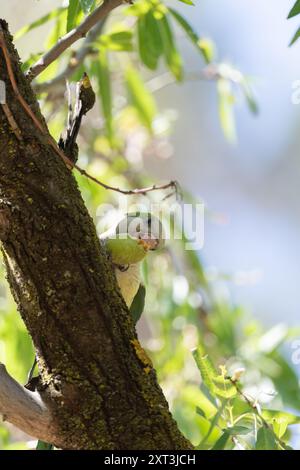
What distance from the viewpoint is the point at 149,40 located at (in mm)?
2217

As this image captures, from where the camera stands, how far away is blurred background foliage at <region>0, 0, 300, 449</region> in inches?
88.4

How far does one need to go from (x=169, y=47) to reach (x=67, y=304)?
1.26m

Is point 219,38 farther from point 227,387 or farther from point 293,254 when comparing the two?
point 227,387

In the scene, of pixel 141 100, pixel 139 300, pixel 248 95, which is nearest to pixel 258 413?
pixel 139 300

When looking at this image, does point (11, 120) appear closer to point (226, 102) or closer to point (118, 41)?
point (118, 41)

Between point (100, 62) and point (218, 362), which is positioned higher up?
point (100, 62)

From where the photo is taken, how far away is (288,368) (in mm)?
2939

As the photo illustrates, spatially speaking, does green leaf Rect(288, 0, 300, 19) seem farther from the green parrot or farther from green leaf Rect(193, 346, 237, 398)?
green leaf Rect(193, 346, 237, 398)

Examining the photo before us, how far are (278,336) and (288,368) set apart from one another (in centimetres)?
12

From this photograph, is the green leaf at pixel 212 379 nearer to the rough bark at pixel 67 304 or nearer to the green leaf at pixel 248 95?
the rough bark at pixel 67 304

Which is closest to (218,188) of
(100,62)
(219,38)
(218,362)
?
(219,38)

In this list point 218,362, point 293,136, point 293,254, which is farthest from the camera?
point 293,136

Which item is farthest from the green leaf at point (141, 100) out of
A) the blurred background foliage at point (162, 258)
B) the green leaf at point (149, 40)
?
the green leaf at point (149, 40)

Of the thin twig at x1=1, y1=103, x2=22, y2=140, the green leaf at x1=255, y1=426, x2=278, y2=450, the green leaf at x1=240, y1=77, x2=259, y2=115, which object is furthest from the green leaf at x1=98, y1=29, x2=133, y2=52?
the green leaf at x1=255, y1=426, x2=278, y2=450
